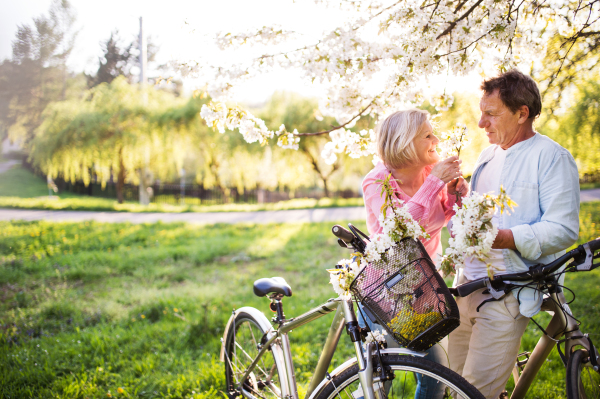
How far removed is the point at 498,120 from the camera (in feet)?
5.89

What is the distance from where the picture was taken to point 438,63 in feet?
7.88

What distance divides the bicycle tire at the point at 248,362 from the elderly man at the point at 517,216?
1122 millimetres

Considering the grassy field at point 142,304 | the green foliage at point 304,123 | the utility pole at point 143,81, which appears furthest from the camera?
the green foliage at point 304,123

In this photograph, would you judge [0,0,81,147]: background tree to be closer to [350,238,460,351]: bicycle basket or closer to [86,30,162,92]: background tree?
[86,30,162,92]: background tree

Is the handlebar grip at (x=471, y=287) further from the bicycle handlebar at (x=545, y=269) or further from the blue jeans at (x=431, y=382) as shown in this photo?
the blue jeans at (x=431, y=382)

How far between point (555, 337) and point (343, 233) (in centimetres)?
121

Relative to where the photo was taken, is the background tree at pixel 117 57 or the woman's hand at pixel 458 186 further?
the background tree at pixel 117 57

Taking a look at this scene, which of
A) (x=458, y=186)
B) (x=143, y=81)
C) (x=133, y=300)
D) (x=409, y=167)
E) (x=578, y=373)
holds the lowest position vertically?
(x=133, y=300)

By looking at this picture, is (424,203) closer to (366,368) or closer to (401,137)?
(401,137)

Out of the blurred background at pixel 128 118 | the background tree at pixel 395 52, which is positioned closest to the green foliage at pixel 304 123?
the blurred background at pixel 128 118

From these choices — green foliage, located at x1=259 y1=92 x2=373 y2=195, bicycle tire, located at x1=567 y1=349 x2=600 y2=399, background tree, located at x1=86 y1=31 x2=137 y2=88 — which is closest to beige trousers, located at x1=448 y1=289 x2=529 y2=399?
bicycle tire, located at x1=567 y1=349 x2=600 y2=399

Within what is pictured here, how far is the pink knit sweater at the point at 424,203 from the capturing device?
5.54ft

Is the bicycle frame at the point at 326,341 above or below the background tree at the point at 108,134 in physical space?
below

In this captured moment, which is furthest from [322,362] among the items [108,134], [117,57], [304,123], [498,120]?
[108,134]
